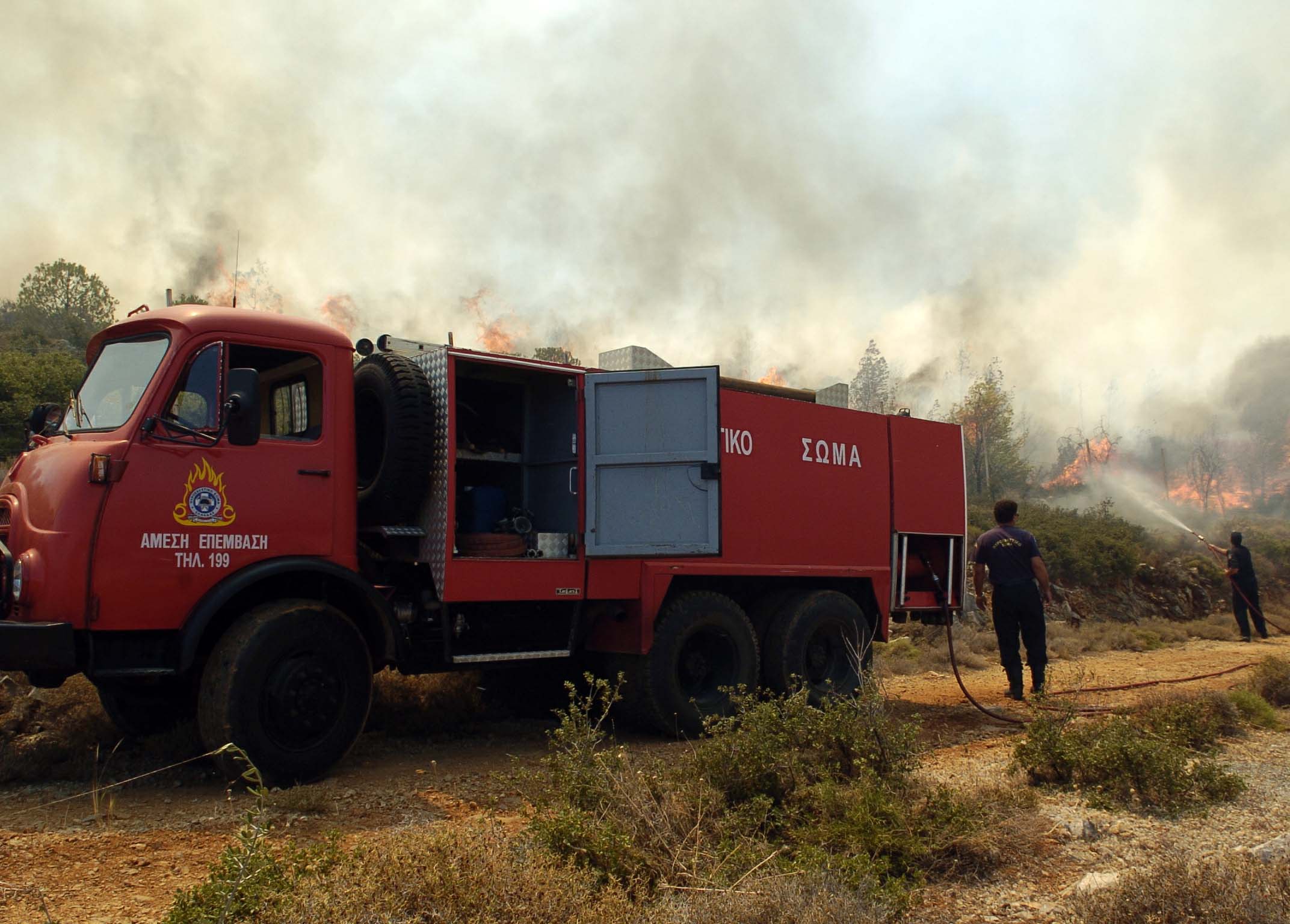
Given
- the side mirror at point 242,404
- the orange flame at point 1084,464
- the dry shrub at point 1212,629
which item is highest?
the orange flame at point 1084,464

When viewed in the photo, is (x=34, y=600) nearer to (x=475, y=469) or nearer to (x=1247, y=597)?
(x=475, y=469)

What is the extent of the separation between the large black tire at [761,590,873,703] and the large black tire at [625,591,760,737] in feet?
1.18

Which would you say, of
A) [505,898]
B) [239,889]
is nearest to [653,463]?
[505,898]

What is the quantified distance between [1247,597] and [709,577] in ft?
44.1

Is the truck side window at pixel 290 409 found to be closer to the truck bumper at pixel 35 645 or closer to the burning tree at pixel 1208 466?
the truck bumper at pixel 35 645

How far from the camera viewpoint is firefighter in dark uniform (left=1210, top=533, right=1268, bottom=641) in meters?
17.5

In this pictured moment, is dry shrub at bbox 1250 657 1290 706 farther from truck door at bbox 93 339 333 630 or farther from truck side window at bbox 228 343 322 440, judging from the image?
truck side window at bbox 228 343 322 440

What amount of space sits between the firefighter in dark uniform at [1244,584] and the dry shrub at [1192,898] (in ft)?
51.7

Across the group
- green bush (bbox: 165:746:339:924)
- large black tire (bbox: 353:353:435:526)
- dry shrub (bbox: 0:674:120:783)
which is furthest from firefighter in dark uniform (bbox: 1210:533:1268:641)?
green bush (bbox: 165:746:339:924)

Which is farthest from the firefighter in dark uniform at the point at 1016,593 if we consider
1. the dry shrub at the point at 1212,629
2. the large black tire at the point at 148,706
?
the dry shrub at the point at 1212,629

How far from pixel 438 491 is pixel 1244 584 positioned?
53.0 ft

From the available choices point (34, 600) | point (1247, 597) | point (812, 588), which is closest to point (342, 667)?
point (34, 600)

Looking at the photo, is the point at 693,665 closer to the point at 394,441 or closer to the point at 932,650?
the point at 394,441

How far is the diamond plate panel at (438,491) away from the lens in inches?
279
